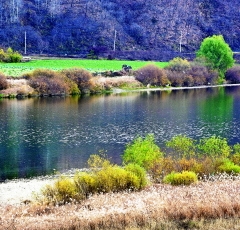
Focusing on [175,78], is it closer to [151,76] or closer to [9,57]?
[151,76]

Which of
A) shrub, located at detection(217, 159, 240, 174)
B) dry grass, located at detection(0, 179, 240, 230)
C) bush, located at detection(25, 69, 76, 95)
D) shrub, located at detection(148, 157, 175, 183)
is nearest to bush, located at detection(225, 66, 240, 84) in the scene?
bush, located at detection(25, 69, 76, 95)

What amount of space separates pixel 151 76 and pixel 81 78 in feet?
43.1

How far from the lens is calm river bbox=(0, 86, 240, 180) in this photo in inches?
1025

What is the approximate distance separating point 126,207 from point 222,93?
181ft

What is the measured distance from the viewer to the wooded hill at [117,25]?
96062 millimetres

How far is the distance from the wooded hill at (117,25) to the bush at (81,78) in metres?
28.5

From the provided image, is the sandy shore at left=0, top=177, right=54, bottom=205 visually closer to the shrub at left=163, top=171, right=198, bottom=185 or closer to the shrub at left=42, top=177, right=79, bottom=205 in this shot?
the shrub at left=42, top=177, right=79, bottom=205

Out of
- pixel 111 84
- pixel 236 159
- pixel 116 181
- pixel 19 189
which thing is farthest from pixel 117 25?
pixel 116 181

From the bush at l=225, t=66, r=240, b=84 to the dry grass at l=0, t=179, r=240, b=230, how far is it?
239 feet

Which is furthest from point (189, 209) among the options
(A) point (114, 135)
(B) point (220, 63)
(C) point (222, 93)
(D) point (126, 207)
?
(B) point (220, 63)

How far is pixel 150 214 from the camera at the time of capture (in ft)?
38.4

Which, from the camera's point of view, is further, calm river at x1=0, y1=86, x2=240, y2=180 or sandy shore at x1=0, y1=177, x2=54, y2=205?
calm river at x1=0, y1=86, x2=240, y2=180

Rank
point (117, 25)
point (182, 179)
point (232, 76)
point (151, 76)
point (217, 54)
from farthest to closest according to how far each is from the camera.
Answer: point (117, 25) → point (232, 76) → point (217, 54) → point (151, 76) → point (182, 179)

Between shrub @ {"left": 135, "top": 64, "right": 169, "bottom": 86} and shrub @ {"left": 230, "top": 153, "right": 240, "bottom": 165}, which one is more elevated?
shrub @ {"left": 135, "top": 64, "right": 169, "bottom": 86}
